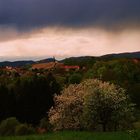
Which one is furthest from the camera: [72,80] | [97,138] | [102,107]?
[72,80]

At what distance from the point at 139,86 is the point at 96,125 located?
51.9 meters

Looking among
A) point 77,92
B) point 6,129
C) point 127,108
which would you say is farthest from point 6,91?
point 6,129

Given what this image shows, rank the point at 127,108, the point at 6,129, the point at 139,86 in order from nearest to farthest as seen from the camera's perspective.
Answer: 1. the point at 6,129
2. the point at 127,108
3. the point at 139,86

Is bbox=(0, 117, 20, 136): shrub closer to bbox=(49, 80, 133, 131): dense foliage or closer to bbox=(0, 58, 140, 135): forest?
bbox=(0, 58, 140, 135): forest

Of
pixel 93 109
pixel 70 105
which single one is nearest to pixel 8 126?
pixel 93 109

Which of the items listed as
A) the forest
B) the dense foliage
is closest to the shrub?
the forest

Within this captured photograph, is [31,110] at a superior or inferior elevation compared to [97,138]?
inferior

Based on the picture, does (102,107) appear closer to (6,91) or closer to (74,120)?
(74,120)

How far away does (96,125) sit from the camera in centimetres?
6147

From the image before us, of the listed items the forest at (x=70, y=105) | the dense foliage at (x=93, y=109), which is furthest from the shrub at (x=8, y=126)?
the dense foliage at (x=93, y=109)

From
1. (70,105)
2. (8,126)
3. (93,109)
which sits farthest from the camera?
(70,105)

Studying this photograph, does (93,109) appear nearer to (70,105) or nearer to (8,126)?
(70,105)

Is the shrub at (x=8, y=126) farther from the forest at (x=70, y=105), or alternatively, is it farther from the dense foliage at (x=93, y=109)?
the dense foliage at (x=93, y=109)

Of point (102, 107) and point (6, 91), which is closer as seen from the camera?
point (102, 107)
